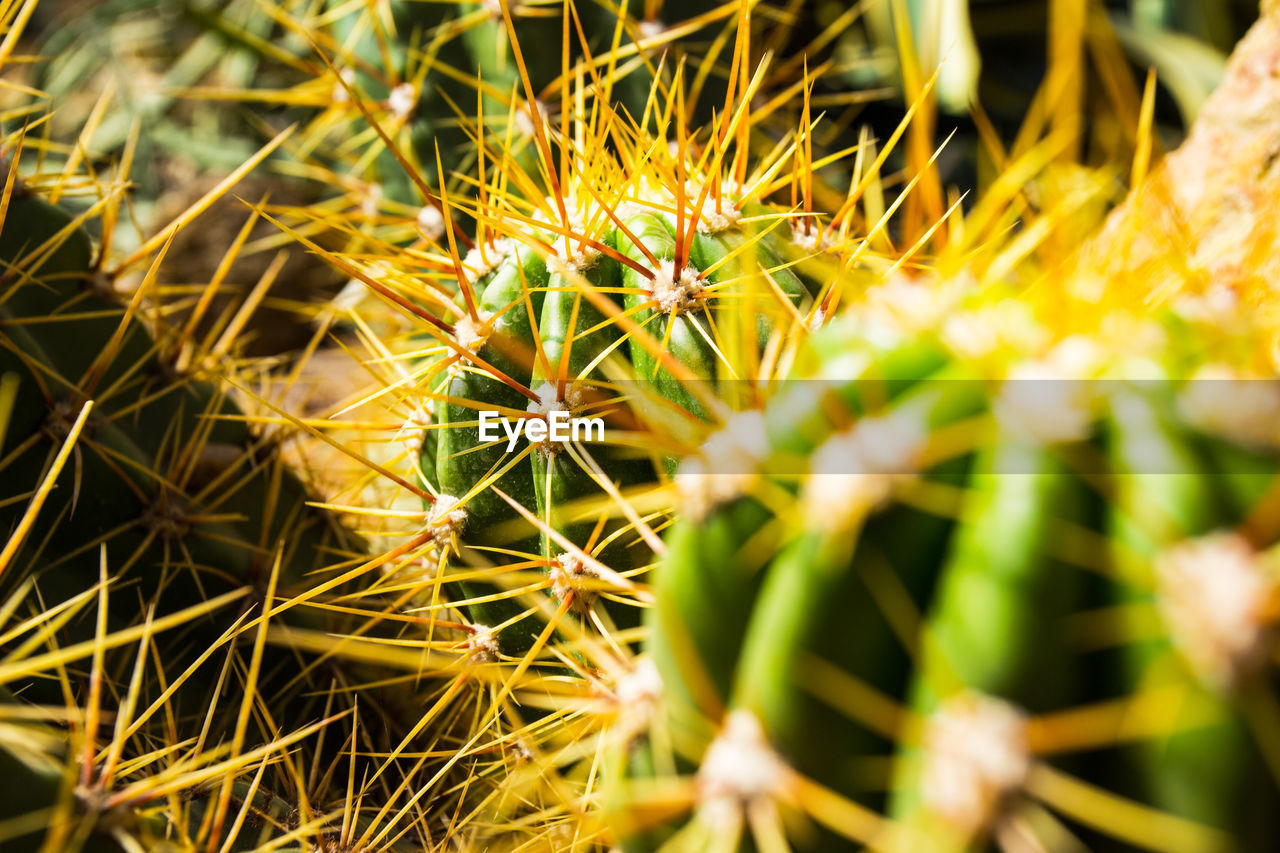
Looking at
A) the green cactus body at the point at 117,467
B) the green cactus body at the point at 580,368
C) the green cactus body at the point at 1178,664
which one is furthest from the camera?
the green cactus body at the point at 117,467

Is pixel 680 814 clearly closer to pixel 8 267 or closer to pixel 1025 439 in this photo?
pixel 1025 439

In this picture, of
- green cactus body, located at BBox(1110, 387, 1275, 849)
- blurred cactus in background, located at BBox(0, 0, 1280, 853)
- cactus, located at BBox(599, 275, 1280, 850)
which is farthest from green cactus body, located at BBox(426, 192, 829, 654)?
green cactus body, located at BBox(1110, 387, 1275, 849)

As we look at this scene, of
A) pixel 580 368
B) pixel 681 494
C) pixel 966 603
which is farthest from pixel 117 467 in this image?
pixel 966 603

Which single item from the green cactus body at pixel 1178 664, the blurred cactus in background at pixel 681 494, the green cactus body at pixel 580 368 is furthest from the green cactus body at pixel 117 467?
the green cactus body at pixel 1178 664

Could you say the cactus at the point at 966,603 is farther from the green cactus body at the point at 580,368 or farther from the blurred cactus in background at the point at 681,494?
the green cactus body at the point at 580,368

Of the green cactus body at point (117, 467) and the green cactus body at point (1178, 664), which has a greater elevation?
the green cactus body at point (1178, 664)

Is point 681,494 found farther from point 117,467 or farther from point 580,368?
point 117,467

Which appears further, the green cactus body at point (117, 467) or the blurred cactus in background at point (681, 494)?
the green cactus body at point (117, 467)

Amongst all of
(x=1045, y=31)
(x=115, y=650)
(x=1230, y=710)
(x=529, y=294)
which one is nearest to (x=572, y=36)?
(x=529, y=294)

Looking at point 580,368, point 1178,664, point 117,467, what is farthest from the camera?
point 117,467

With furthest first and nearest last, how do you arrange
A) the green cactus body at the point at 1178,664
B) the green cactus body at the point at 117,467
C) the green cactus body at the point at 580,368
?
the green cactus body at the point at 117,467 → the green cactus body at the point at 580,368 → the green cactus body at the point at 1178,664
